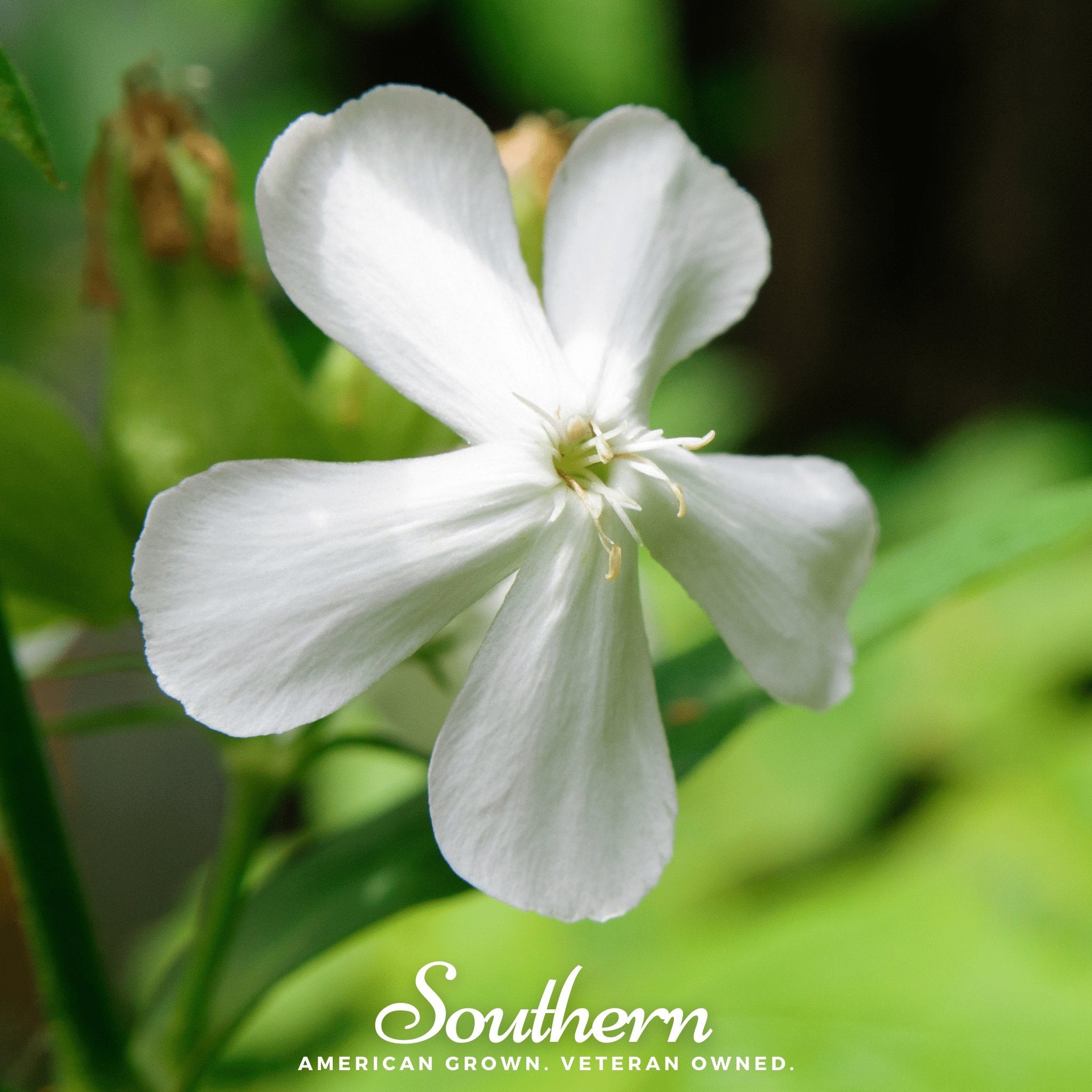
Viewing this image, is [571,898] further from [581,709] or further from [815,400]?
[815,400]

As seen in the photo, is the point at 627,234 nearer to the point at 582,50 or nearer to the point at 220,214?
the point at 220,214

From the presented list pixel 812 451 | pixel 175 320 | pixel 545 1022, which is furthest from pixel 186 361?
pixel 812 451

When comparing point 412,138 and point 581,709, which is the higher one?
point 412,138

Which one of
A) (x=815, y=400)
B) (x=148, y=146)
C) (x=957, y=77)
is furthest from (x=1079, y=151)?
(x=148, y=146)

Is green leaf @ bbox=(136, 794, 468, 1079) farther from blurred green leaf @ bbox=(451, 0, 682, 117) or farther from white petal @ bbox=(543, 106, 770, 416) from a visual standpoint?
blurred green leaf @ bbox=(451, 0, 682, 117)

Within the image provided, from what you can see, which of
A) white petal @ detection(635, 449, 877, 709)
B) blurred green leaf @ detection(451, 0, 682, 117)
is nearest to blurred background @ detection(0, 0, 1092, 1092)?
blurred green leaf @ detection(451, 0, 682, 117)

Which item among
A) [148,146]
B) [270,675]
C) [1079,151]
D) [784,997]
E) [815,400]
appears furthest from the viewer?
[815,400]
